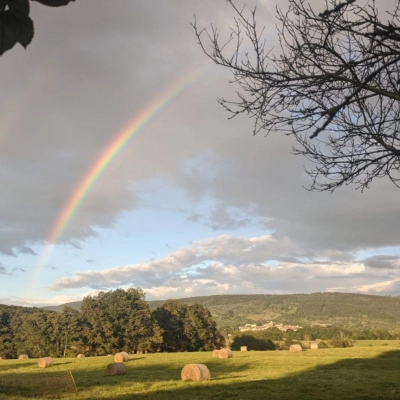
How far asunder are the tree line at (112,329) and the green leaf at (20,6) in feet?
190

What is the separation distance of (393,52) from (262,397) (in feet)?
47.4

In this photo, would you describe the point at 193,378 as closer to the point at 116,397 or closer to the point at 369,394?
the point at 116,397

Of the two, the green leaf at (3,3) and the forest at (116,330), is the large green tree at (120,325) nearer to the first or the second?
the forest at (116,330)

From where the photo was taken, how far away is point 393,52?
398cm

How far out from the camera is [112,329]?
2231 inches

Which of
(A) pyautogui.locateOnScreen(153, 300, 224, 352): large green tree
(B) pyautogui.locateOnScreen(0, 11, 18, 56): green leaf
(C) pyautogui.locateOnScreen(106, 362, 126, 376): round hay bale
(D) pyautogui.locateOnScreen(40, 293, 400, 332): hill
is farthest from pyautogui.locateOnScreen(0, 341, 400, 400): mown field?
(D) pyautogui.locateOnScreen(40, 293, 400, 332): hill

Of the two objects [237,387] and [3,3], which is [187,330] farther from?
[3,3]

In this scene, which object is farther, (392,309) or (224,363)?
(392,309)

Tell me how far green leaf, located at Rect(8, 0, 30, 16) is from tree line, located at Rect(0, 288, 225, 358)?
190ft

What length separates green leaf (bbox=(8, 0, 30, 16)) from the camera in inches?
46.3

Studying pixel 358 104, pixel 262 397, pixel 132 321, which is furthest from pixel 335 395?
pixel 132 321

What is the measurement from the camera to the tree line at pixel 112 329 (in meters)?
55.8

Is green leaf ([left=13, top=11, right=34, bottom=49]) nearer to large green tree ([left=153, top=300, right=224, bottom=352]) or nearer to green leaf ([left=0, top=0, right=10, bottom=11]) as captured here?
green leaf ([left=0, top=0, right=10, bottom=11])

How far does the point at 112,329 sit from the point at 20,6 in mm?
58995
